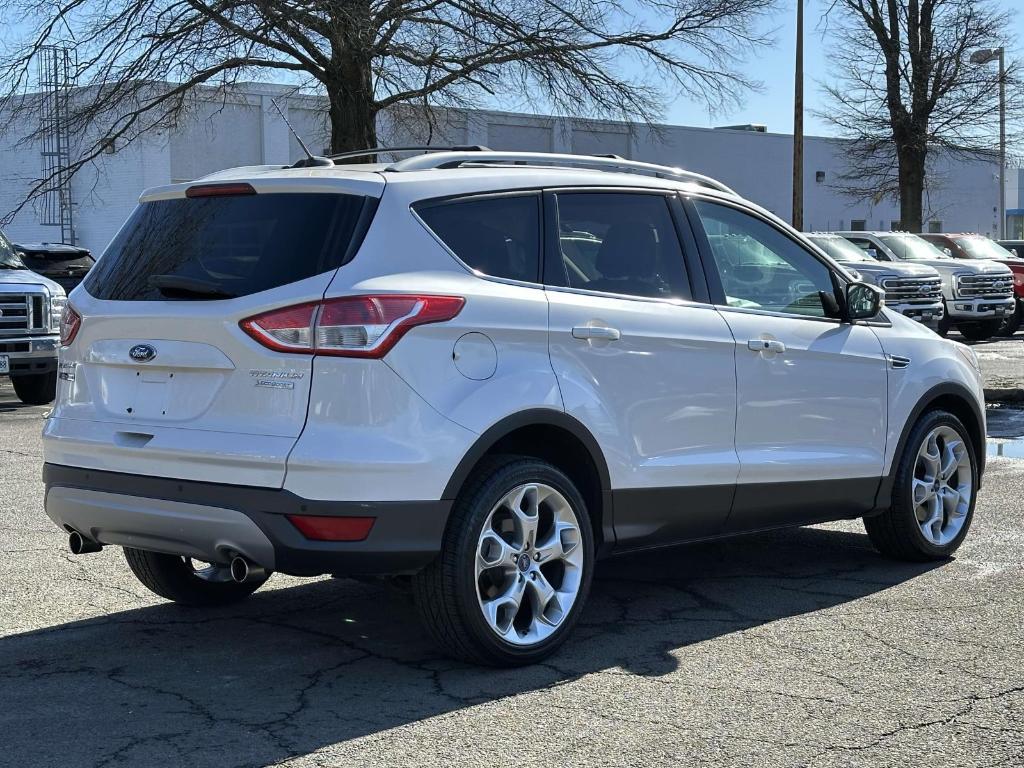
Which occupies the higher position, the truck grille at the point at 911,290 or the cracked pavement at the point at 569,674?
the truck grille at the point at 911,290

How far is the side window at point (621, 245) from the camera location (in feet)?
18.6

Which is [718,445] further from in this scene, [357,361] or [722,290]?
[357,361]

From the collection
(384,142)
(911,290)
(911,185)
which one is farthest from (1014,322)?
(384,142)

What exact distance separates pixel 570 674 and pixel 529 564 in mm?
426

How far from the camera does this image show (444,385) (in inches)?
194

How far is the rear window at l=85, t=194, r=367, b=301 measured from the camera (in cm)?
495

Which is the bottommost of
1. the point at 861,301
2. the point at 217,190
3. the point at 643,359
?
the point at 643,359

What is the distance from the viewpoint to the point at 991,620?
5914mm

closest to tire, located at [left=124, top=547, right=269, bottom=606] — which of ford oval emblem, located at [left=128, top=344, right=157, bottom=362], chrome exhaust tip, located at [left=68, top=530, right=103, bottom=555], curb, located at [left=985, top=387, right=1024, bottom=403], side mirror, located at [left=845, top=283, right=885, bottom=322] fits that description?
chrome exhaust tip, located at [left=68, top=530, right=103, bottom=555]

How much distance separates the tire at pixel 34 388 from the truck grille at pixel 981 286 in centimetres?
1598

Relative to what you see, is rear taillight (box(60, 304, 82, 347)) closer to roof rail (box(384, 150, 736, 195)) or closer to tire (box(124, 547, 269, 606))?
tire (box(124, 547, 269, 606))

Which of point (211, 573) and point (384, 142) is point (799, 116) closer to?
point (384, 142)

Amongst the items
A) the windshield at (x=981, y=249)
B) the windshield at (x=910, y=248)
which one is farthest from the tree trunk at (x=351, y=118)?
the windshield at (x=981, y=249)

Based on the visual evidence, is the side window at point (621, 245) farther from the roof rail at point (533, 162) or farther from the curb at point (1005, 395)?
the curb at point (1005, 395)
